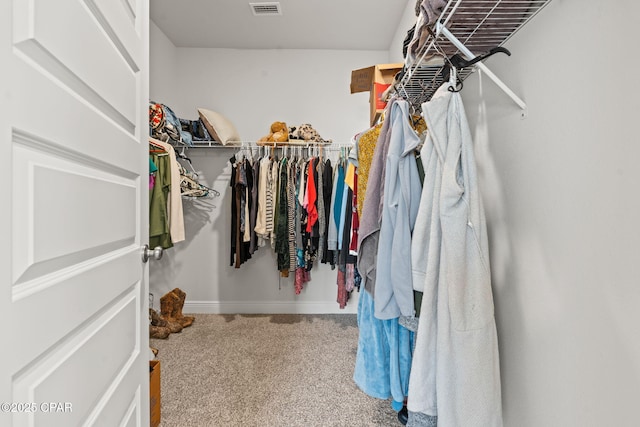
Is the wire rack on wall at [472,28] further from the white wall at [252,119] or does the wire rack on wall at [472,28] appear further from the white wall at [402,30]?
the white wall at [252,119]

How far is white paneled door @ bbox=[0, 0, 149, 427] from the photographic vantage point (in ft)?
1.39

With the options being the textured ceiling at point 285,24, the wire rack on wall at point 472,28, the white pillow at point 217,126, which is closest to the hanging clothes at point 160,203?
the white pillow at point 217,126

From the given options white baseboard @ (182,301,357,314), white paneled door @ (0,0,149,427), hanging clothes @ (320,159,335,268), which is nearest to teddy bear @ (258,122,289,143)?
hanging clothes @ (320,159,335,268)

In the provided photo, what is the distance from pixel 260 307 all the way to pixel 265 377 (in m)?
1.19

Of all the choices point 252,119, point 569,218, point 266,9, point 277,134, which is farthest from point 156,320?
point 569,218

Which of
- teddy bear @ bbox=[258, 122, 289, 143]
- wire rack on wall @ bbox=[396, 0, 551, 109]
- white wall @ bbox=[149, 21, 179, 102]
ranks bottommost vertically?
A: wire rack on wall @ bbox=[396, 0, 551, 109]

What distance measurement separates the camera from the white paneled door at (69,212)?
424mm

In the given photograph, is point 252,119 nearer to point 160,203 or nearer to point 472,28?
point 160,203

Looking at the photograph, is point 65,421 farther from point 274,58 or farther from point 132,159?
point 274,58

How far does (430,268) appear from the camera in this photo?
918 millimetres

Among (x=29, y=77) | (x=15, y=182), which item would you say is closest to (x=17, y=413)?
(x=15, y=182)

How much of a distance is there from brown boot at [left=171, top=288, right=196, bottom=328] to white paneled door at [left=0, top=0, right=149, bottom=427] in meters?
1.91

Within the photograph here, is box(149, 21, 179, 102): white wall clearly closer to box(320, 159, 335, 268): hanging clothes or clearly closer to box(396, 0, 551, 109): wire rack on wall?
box(320, 159, 335, 268): hanging clothes

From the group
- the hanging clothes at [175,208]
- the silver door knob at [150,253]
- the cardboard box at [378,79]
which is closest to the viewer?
the silver door knob at [150,253]
